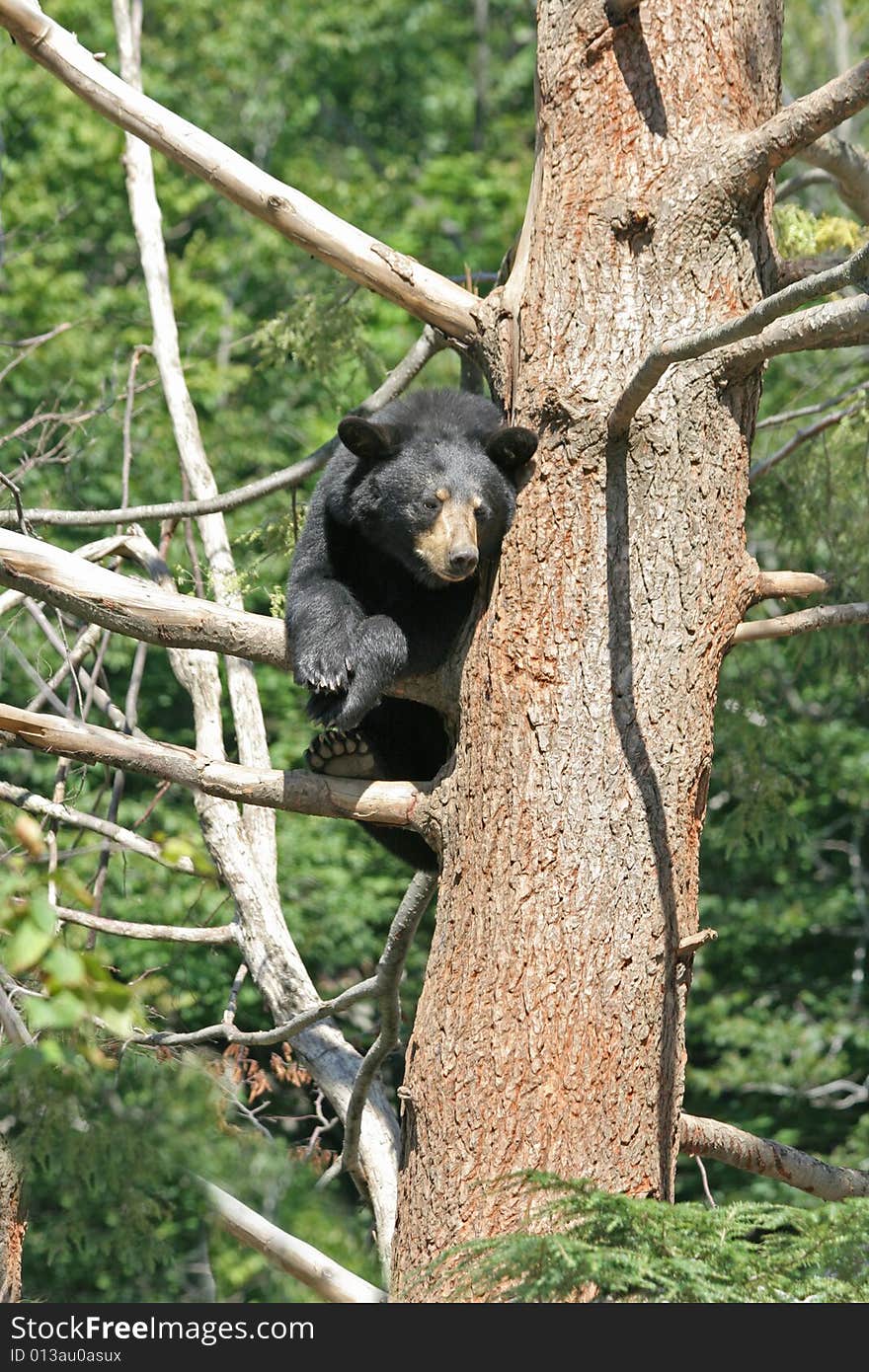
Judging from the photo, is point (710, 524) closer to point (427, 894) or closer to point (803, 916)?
point (427, 894)

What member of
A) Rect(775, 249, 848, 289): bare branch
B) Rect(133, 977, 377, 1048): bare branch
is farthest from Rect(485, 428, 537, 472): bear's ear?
Rect(133, 977, 377, 1048): bare branch

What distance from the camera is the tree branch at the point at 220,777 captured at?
12.5ft

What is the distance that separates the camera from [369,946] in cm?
1298

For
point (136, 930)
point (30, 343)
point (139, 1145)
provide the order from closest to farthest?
1. point (139, 1145)
2. point (136, 930)
3. point (30, 343)

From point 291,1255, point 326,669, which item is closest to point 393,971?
point 291,1255

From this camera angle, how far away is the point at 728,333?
10.5 ft

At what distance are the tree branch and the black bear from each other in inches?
13.0

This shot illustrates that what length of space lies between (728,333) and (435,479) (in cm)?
141

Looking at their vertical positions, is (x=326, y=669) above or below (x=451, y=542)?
below

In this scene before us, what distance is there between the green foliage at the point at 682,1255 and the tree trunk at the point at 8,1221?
2.22 meters

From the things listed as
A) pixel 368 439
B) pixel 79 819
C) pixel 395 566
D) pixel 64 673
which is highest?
pixel 368 439

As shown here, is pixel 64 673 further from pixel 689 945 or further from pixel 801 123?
pixel 801 123

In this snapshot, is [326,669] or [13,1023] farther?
[13,1023]
